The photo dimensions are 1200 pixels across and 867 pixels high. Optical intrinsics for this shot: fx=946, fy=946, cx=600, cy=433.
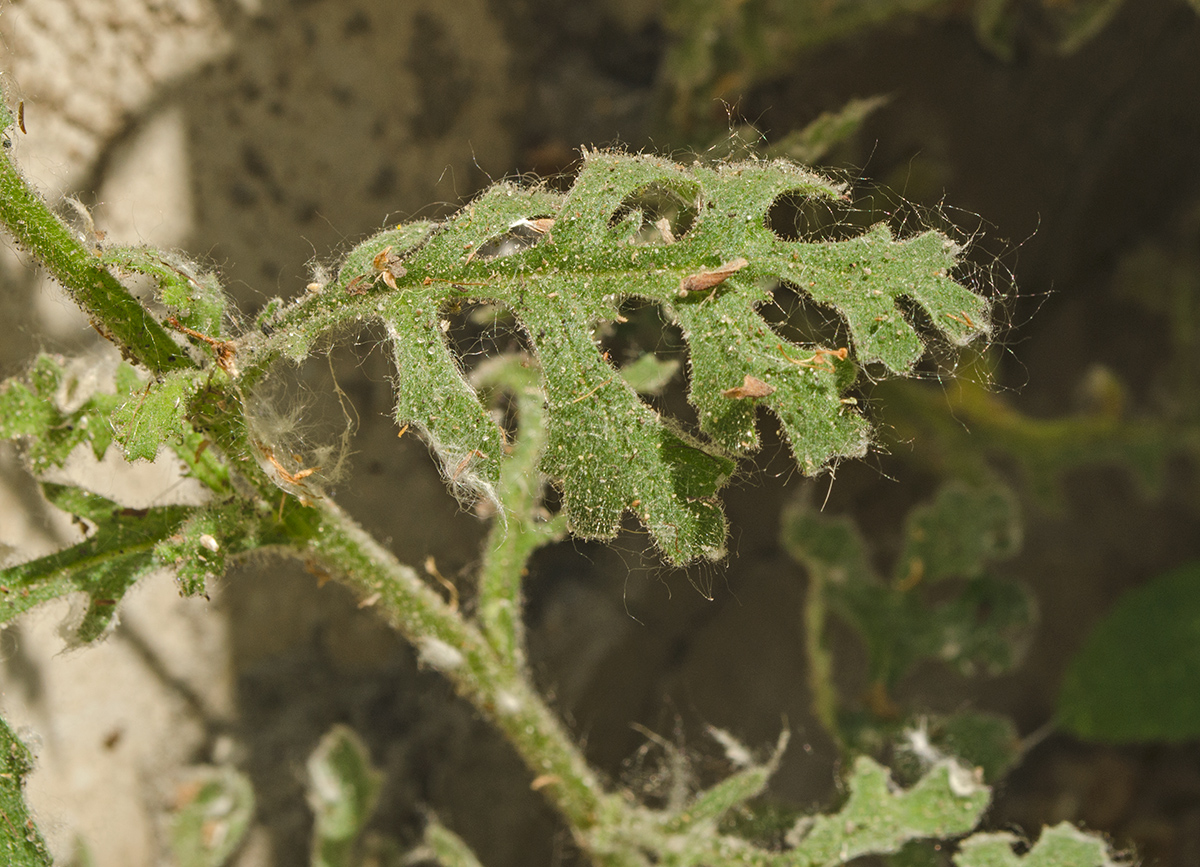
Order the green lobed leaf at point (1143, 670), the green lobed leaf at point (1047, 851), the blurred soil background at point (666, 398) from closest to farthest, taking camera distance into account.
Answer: the green lobed leaf at point (1047, 851)
the blurred soil background at point (666, 398)
the green lobed leaf at point (1143, 670)

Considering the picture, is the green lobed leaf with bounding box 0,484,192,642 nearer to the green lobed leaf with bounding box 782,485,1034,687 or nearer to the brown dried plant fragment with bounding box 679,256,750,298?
the brown dried plant fragment with bounding box 679,256,750,298

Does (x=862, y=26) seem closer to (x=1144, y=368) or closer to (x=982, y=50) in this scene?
(x=982, y=50)

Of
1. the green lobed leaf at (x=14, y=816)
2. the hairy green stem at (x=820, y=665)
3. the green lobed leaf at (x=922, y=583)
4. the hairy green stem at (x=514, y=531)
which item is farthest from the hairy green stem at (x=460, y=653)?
the green lobed leaf at (x=922, y=583)

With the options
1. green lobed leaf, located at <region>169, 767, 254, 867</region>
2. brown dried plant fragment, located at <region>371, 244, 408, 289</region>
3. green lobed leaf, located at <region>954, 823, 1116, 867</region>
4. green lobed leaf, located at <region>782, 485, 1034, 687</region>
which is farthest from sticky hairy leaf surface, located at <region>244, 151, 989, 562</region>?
green lobed leaf, located at <region>169, 767, 254, 867</region>

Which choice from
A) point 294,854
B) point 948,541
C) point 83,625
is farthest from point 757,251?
point 294,854

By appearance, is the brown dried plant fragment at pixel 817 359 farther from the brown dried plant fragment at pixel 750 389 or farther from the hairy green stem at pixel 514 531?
the hairy green stem at pixel 514 531
